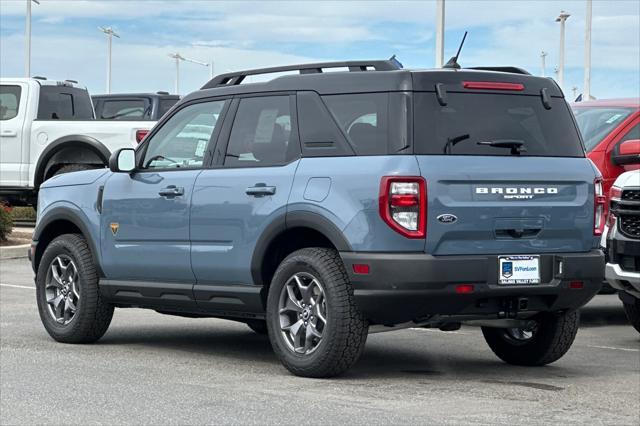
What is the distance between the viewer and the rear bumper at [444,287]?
27.8 feet

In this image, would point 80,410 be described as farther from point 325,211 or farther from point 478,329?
point 478,329

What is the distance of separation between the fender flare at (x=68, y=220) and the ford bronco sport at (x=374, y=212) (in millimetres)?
579

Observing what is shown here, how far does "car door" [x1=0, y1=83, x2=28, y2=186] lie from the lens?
22.7 metres

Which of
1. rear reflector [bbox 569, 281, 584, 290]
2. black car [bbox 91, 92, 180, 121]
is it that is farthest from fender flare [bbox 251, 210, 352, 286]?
black car [bbox 91, 92, 180, 121]

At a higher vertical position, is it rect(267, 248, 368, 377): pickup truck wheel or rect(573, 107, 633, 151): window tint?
rect(573, 107, 633, 151): window tint

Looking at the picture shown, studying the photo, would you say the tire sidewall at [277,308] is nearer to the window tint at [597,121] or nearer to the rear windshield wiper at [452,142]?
the rear windshield wiper at [452,142]

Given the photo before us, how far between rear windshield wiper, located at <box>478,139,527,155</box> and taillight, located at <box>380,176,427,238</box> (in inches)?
25.4

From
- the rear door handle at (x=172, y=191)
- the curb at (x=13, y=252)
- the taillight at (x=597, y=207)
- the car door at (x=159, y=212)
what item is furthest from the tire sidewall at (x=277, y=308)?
the curb at (x=13, y=252)

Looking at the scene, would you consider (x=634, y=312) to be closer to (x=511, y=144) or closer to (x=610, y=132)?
(x=610, y=132)

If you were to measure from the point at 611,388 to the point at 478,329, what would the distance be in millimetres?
3741

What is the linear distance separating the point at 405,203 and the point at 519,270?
88cm

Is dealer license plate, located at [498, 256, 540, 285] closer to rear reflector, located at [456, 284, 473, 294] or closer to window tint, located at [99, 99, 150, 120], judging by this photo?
rear reflector, located at [456, 284, 473, 294]

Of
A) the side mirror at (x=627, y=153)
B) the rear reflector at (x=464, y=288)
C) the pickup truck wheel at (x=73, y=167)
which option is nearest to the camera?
the rear reflector at (x=464, y=288)

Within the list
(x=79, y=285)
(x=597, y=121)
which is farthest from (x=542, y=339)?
(x=597, y=121)
